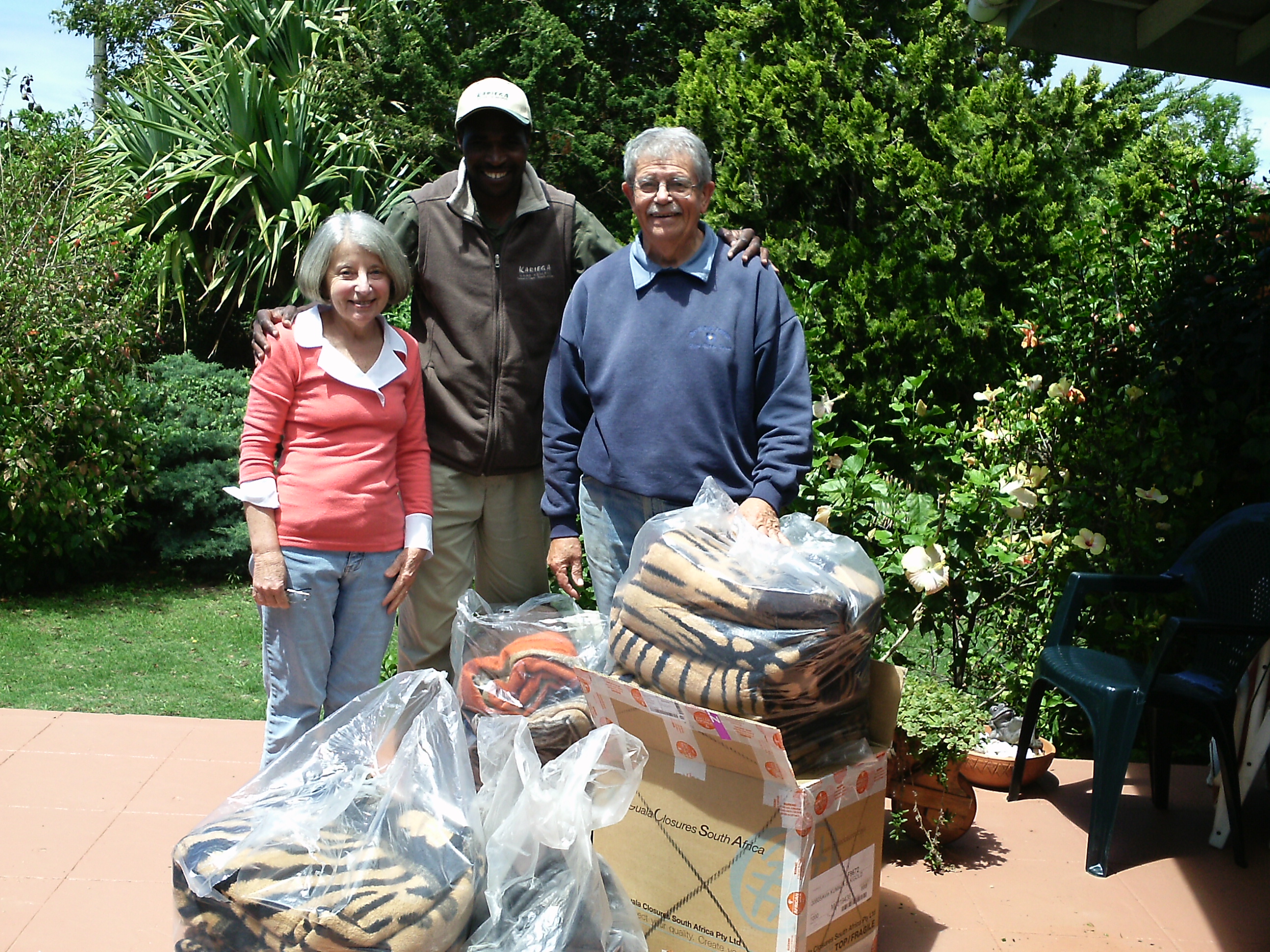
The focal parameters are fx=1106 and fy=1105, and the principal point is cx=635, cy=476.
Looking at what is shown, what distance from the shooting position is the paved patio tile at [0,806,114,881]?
9.12 feet

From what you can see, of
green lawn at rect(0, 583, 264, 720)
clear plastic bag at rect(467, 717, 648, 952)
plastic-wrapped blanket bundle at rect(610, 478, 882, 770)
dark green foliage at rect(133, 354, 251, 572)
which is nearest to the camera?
clear plastic bag at rect(467, 717, 648, 952)

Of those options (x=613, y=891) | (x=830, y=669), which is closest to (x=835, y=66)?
(x=830, y=669)

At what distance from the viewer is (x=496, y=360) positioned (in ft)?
9.99

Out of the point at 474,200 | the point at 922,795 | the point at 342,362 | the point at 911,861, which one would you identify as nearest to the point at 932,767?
the point at 922,795

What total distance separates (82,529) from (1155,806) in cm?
498

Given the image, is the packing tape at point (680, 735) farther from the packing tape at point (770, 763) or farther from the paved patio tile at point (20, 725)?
the paved patio tile at point (20, 725)

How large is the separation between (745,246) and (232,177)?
6151mm

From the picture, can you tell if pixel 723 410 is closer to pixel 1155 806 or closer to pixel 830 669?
pixel 830 669

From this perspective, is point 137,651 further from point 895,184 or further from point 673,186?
point 895,184

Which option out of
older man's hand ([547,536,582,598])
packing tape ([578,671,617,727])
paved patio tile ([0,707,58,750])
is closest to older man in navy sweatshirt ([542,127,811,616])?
older man's hand ([547,536,582,598])

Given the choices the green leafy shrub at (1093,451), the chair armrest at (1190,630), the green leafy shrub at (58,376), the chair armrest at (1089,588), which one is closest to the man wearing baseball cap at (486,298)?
the green leafy shrub at (1093,451)

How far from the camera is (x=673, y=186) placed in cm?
A: 261

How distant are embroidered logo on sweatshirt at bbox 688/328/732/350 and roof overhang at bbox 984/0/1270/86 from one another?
5.23 ft

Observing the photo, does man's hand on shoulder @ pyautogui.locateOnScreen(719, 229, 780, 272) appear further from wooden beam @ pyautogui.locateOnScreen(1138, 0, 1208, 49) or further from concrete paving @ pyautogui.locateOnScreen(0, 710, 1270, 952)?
concrete paving @ pyautogui.locateOnScreen(0, 710, 1270, 952)
